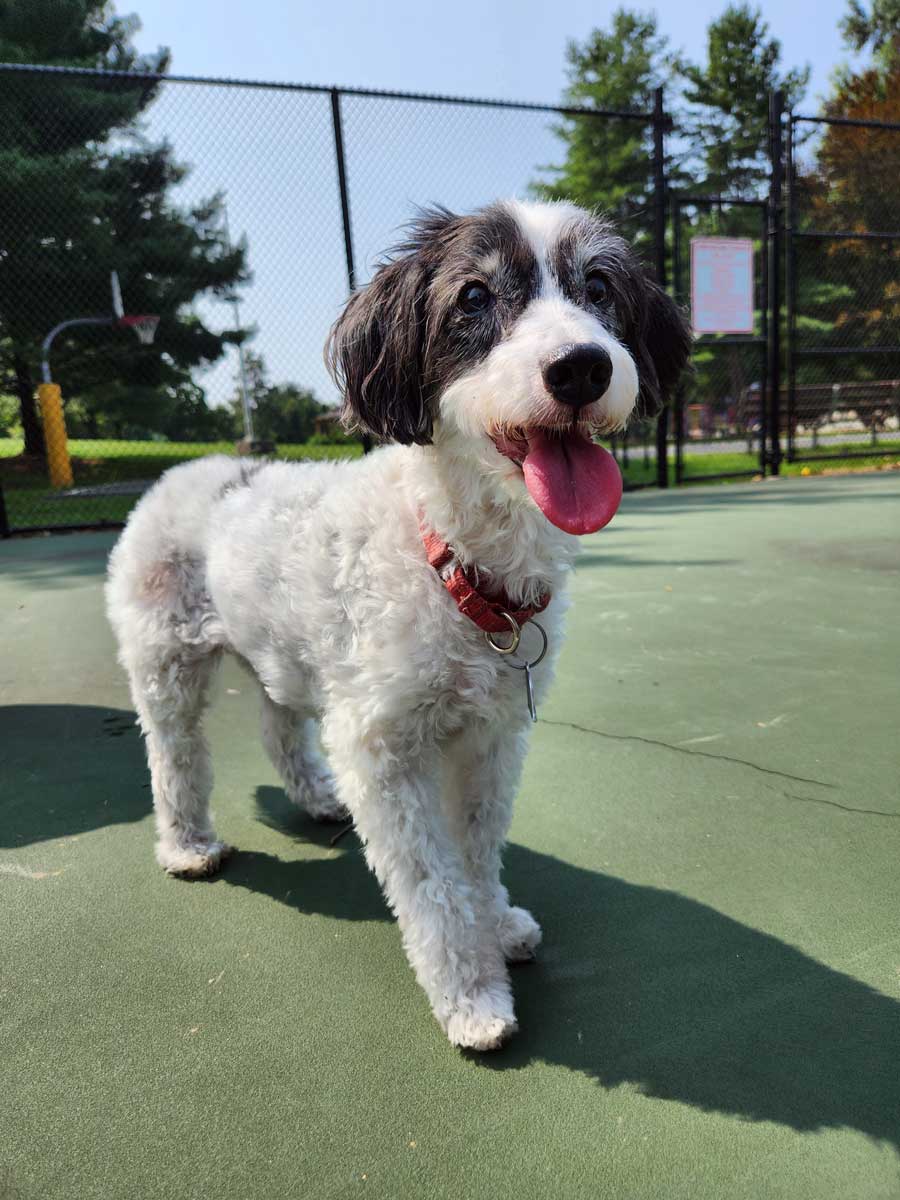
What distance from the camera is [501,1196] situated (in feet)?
4.26

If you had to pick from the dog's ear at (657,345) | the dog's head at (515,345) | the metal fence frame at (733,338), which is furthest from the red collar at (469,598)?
the metal fence frame at (733,338)

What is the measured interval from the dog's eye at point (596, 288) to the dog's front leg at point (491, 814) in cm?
98

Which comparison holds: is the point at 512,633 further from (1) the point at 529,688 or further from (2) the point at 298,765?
(2) the point at 298,765

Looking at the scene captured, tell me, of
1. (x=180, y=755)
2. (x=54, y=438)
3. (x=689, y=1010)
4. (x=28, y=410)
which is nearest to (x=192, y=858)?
(x=180, y=755)

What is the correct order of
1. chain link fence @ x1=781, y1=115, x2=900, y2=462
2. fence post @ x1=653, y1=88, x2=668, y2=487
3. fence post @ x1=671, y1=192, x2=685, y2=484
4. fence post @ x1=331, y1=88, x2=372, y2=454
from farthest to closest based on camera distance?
chain link fence @ x1=781, y1=115, x2=900, y2=462 → fence post @ x1=671, y1=192, x2=685, y2=484 → fence post @ x1=653, y1=88, x2=668, y2=487 → fence post @ x1=331, y1=88, x2=372, y2=454

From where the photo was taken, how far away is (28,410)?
42.3 ft

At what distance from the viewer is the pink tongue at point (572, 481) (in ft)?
5.12

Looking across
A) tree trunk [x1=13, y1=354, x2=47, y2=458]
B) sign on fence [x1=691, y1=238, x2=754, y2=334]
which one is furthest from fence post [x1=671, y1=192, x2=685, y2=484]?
tree trunk [x1=13, y1=354, x2=47, y2=458]

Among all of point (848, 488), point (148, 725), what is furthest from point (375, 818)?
point (848, 488)

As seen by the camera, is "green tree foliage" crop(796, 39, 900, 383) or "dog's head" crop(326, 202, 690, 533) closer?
"dog's head" crop(326, 202, 690, 533)

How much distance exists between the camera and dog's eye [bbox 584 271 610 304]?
1.81 meters

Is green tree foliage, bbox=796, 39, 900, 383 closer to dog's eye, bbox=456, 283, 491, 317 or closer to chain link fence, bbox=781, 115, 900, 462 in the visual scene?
chain link fence, bbox=781, 115, 900, 462

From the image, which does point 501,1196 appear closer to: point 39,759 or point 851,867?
point 851,867

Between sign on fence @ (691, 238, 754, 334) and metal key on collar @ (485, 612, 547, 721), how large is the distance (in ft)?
29.4
